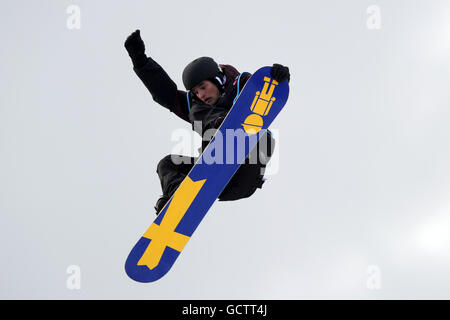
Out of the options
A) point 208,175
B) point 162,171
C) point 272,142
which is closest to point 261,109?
point 272,142

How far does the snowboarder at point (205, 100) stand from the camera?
4414 mm

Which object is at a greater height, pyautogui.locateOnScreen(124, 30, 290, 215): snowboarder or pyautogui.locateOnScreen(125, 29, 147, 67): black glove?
pyautogui.locateOnScreen(125, 29, 147, 67): black glove

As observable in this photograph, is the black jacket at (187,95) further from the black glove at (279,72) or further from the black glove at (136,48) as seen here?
the black glove at (279,72)

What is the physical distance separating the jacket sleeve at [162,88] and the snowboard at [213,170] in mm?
641

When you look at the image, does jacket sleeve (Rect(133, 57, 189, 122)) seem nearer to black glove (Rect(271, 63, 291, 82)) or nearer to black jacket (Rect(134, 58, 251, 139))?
black jacket (Rect(134, 58, 251, 139))

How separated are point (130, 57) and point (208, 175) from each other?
1260mm

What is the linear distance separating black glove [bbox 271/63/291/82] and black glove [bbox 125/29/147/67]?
3.81 feet

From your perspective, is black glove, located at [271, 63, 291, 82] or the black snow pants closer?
black glove, located at [271, 63, 291, 82]

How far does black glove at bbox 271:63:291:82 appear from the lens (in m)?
4.39

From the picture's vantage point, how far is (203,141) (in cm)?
456

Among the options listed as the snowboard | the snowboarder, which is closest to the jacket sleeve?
the snowboarder

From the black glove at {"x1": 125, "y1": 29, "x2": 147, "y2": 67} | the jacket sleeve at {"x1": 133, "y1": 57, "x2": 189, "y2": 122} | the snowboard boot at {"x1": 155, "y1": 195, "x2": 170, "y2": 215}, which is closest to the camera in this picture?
the black glove at {"x1": 125, "y1": 29, "x2": 147, "y2": 67}

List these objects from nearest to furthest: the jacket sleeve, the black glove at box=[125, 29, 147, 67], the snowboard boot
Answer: the black glove at box=[125, 29, 147, 67]
the snowboard boot
the jacket sleeve

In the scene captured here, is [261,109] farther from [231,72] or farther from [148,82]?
[148,82]
